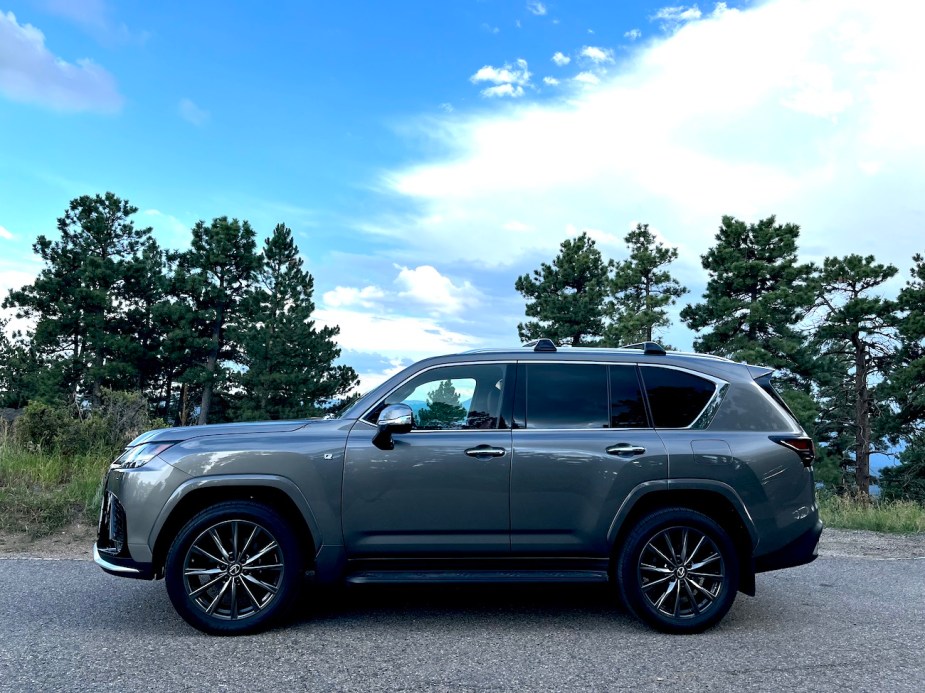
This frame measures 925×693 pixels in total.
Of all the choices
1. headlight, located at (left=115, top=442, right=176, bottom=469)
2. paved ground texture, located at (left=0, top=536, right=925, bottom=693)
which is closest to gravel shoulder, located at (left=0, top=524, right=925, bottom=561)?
paved ground texture, located at (left=0, top=536, right=925, bottom=693)

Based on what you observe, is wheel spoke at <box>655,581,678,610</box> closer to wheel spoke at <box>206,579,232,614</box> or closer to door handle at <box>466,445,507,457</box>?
door handle at <box>466,445,507,457</box>

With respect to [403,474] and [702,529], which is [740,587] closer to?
[702,529]

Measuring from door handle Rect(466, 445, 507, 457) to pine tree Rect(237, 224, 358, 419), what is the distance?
3864 centimetres

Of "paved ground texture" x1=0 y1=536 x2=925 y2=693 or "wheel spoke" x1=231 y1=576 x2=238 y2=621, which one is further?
"wheel spoke" x1=231 y1=576 x2=238 y2=621

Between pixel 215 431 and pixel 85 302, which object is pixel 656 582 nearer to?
pixel 215 431

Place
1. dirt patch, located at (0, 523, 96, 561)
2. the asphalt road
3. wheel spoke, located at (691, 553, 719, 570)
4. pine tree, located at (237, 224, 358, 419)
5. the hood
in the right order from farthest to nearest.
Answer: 1. pine tree, located at (237, 224, 358, 419)
2. dirt patch, located at (0, 523, 96, 561)
3. the hood
4. wheel spoke, located at (691, 553, 719, 570)
5. the asphalt road

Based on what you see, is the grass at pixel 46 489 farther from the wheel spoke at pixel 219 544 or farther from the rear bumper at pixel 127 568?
the wheel spoke at pixel 219 544

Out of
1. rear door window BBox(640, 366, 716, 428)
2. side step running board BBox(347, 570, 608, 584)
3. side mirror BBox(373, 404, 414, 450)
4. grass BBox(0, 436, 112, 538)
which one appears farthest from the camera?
grass BBox(0, 436, 112, 538)

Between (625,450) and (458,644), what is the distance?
165 cm

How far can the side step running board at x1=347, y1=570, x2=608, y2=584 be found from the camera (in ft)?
16.7

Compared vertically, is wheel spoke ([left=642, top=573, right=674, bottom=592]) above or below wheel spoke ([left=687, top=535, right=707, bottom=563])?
below

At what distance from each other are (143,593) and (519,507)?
321 centimetres

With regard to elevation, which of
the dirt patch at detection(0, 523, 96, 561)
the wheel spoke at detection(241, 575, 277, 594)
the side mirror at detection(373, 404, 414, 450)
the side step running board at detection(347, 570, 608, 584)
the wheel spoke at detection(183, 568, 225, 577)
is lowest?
the dirt patch at detection(0, 523, 96, 561)

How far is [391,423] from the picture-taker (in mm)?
4996
